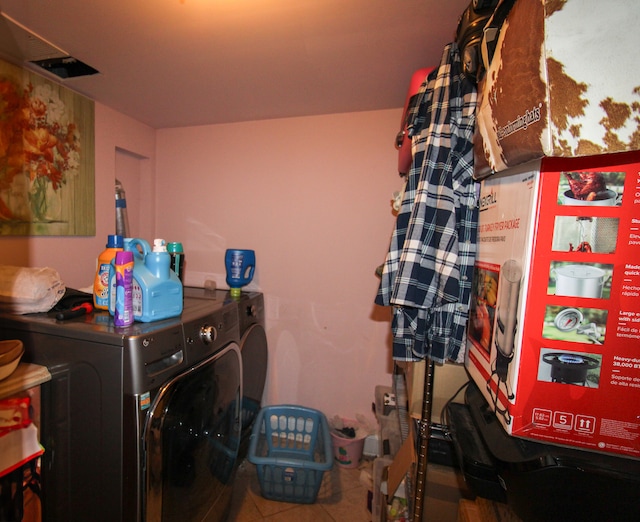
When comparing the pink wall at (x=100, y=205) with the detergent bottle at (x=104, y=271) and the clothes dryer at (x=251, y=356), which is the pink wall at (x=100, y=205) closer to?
the detergent bottle at (x=104, y=271)

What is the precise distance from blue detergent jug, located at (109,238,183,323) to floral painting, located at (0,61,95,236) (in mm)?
757

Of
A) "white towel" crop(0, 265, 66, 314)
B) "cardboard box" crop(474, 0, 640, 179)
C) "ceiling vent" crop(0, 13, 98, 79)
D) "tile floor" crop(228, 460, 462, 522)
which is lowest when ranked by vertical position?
"tile floor" crop(228, 460, 462, 522)

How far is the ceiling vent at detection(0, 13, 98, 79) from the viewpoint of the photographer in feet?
3.64

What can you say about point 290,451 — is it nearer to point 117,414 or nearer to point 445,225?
point 117,414

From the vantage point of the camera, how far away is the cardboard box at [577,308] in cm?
46

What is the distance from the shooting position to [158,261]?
3.30 feet

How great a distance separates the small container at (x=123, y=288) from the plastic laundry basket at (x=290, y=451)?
1040mm

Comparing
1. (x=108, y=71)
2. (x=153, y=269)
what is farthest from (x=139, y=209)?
(x=153, y=269)

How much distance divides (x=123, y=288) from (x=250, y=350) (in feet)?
3.18

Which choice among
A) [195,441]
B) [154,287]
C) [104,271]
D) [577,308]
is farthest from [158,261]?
[577,308]

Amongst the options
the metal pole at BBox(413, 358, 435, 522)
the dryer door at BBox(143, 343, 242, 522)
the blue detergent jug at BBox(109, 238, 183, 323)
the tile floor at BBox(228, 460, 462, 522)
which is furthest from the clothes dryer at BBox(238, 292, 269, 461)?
the metal pole at BBox(413, 358, 435, 522)

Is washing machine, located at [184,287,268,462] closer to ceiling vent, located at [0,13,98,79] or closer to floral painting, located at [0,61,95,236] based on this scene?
floral painting, located at [0,61,95,236]

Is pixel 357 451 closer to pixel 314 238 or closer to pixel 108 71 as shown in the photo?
pixel 314 238

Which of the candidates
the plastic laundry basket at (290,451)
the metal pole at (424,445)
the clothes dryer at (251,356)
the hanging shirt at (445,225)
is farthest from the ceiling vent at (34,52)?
the plastic laundry basket at (290,451)
